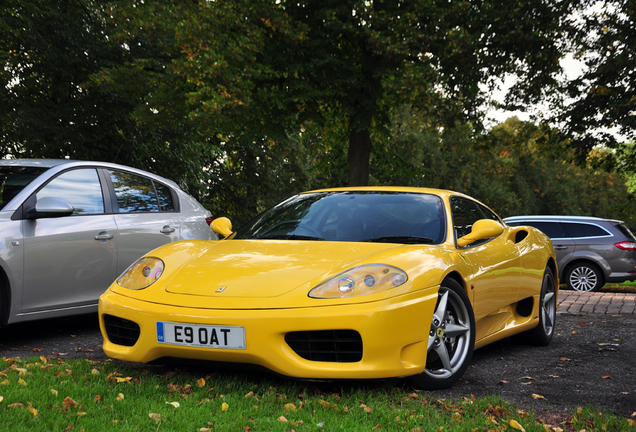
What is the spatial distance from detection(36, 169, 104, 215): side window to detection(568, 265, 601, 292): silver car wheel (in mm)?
11495

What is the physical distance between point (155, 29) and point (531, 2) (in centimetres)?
851

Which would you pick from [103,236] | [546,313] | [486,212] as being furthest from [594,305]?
[103,236]

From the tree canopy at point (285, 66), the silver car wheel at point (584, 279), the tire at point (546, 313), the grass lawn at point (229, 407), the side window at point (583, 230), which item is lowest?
the silver car wheel at point (584, 279)

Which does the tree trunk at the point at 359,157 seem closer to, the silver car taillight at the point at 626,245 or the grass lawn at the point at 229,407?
the silver car taillight at the point at 626,245

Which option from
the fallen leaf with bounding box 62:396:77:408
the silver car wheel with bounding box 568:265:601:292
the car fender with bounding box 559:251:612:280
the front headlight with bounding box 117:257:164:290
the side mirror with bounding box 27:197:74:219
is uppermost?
the side mirror with bounding box 27:197:74:219

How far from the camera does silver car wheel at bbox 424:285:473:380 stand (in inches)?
154

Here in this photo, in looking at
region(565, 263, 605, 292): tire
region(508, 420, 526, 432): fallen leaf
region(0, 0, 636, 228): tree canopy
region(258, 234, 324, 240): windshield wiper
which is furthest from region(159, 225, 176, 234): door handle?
region(565, 263, 605, 292): tire

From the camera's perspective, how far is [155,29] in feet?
46.9

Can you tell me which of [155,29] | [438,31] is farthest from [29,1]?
[438,31]

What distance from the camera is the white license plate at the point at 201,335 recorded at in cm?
344

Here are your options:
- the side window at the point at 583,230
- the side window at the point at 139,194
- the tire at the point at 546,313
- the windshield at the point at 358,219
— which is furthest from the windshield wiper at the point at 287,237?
the side window at the point at 583,230

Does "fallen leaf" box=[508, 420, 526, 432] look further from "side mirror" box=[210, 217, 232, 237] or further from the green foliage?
the green foliage

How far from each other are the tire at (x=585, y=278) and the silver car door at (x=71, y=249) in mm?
11408

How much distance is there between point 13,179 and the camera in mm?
5332
